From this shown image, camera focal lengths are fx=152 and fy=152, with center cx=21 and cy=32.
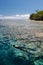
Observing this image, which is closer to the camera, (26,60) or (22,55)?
(26,60)

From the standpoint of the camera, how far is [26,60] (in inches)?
218

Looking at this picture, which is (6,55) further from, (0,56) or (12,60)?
(12,60)

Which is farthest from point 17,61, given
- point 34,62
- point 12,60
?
point 34,62

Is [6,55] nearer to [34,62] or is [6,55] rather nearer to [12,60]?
[12,60]

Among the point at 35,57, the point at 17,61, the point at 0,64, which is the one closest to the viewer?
the point at 0,64

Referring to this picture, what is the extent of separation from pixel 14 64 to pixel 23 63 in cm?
32

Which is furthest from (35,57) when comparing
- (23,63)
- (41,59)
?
(23,63)

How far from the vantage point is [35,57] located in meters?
5.88

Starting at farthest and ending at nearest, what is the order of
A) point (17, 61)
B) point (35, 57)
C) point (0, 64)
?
point (35, 57), point (17, 61), point (0, 64)

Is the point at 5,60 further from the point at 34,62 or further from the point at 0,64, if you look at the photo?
the point at 34,62

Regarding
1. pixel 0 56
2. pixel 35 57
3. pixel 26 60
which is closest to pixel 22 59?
pixel 26 60

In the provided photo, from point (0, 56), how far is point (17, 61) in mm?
857

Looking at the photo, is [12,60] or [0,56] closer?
[12,60]

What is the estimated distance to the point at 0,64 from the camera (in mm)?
5090
